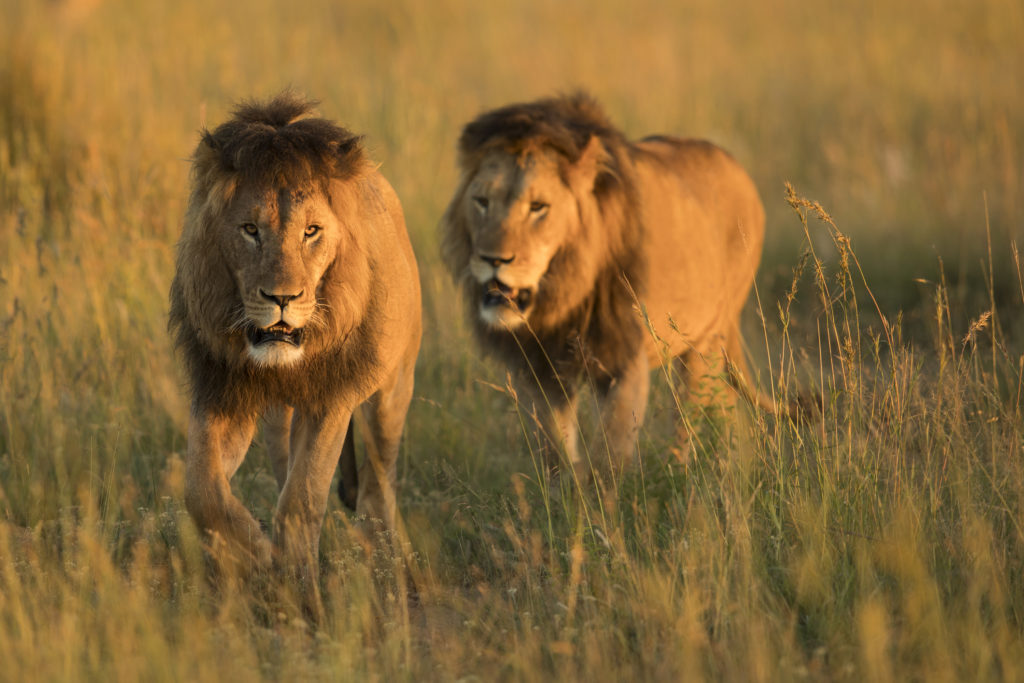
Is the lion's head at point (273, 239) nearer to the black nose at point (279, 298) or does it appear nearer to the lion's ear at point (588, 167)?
the black nose at point (279, 298)

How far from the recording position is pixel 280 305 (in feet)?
12.3

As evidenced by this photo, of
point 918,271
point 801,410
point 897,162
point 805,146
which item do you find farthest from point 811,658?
point 805,146

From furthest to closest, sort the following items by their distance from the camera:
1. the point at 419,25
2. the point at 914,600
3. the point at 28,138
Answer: the point at 419,25, the point at 28,138, the point at 914,600

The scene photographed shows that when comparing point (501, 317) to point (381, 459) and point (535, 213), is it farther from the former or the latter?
point (381, 459)

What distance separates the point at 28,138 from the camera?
25.6 feet

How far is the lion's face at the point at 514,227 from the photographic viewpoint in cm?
508

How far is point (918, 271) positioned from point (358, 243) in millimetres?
5454

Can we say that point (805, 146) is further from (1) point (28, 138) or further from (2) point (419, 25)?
(1) point (28, 138)

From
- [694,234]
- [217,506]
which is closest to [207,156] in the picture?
[217,506]

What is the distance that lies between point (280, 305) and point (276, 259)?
0.14 m

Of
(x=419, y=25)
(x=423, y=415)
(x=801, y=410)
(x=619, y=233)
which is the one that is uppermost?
(x=419, y=25)

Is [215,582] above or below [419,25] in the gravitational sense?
below

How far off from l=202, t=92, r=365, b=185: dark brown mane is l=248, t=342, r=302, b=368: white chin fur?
514 mm

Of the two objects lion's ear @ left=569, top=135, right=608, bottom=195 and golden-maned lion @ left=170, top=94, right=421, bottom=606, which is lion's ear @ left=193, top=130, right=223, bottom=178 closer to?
golden-maned lion @ left=170, top=94, right=421, bottom=606
